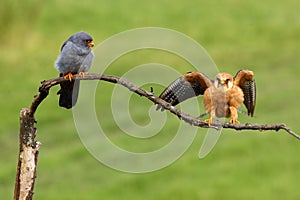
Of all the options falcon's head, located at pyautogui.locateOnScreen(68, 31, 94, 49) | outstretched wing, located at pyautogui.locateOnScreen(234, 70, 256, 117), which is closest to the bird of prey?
outstretched wing, located at pyautogui.locateOnScreen(234, 70, 256, 117)

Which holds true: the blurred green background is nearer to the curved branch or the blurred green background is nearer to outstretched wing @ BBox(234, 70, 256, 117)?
outstretched wing @ BBox(234, 70, 256, 117)

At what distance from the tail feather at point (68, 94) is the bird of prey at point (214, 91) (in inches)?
57.3

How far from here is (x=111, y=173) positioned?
48.7 feet

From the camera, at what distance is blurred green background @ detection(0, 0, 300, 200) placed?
46.0 ft

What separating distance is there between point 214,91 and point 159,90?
527 inches

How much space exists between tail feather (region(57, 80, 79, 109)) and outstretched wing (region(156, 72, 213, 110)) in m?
1.45

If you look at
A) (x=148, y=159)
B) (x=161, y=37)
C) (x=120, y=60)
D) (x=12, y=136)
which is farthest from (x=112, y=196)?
(x=161, y=37)

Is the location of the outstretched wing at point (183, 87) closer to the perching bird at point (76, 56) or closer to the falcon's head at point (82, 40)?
the perching bird at point (76, 56)

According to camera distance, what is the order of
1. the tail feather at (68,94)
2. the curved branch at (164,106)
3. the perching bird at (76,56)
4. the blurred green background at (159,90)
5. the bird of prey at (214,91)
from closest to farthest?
1. the curved branch at (164,106)
2. the bird of prey at (214,91)
3. the tail feather at (68,94)
4. the perching bird at (76,56)
5. the blurred green background at (159,90)

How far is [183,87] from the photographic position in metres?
5.50

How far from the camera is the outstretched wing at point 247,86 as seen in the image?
547 centimetres

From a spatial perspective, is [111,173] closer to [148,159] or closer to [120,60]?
[148,159]

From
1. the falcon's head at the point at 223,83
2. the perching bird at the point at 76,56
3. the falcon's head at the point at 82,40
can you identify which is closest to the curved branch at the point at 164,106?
the falcon's head at the point at 223,83

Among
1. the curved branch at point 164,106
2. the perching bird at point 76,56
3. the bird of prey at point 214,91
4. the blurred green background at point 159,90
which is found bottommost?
the curved branch at point 164,106
